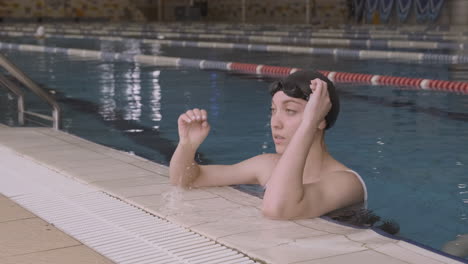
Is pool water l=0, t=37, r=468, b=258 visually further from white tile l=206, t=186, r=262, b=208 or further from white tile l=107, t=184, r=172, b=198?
white tile l=107, t=184, r=172, b=198

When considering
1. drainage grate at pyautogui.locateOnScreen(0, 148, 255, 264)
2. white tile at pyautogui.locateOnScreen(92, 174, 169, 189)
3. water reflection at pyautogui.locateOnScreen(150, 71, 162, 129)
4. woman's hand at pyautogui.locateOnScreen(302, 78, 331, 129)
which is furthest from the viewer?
water reflection at pyautogui.locateOnScreen(150, 71, 162, 129)

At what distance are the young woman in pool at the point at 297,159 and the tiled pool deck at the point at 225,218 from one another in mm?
73

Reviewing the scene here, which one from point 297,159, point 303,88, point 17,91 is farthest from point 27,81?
point 297,159

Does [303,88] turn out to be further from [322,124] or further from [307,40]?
[307,40]

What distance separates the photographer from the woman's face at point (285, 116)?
2770 millimetres

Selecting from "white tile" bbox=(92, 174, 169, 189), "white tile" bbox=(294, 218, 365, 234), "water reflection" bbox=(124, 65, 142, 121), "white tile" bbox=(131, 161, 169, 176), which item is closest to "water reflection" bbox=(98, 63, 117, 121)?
"water reflection" bbox=(124, 65, 142, 121)

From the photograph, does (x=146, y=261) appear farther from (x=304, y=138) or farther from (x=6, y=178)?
(x=6, y=178)

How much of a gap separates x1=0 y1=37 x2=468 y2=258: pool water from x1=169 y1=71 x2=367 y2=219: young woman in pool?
2.66ft

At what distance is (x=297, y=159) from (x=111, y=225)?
28.9 inches

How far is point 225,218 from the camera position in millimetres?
2768

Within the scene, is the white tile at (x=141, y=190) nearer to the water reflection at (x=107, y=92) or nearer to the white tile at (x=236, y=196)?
the white tile at (x=236, y=196)

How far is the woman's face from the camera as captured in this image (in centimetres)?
277

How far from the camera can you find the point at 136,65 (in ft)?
40.2

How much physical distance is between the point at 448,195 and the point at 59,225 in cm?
231
